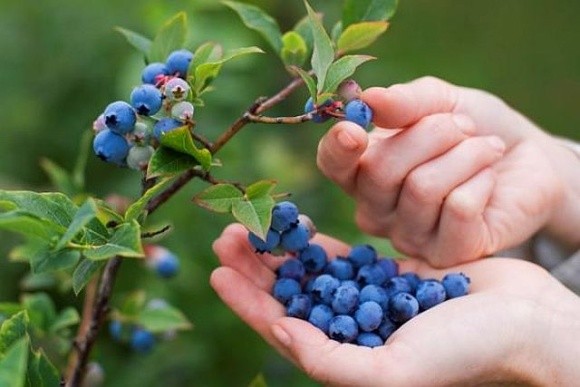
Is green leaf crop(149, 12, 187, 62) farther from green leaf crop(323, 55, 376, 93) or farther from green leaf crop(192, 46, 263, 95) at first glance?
green leaf crop(323, 55, 376, 93)

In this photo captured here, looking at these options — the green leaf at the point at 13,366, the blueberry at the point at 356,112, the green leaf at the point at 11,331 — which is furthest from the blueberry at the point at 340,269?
the green leaf at the point at 13,366

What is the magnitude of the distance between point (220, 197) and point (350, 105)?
0.62ft

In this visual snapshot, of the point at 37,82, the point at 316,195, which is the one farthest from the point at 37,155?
the point at 316,195

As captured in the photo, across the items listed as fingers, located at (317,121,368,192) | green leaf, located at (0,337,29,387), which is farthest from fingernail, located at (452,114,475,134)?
green leaf, located at (0,337,29,387)

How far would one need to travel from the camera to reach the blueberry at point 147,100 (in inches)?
36.2

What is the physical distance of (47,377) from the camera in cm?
90

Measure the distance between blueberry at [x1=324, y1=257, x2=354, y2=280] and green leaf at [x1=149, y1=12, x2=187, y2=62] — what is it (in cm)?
34

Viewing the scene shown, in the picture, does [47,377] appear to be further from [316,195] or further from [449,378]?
[316,195]

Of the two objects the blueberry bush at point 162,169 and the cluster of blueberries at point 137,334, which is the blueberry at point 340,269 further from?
the cluster of blueberries at point 137,334

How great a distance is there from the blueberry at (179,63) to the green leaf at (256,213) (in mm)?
172

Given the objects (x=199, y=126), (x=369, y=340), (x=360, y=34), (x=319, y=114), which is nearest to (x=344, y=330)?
(x=369, y=340)

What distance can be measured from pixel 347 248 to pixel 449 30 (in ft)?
7.87

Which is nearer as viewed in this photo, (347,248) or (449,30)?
(347,248)

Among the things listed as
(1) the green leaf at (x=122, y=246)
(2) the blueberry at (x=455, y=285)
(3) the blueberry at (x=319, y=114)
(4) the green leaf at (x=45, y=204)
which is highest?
(3) the blueberry at (x=319, y=114)
